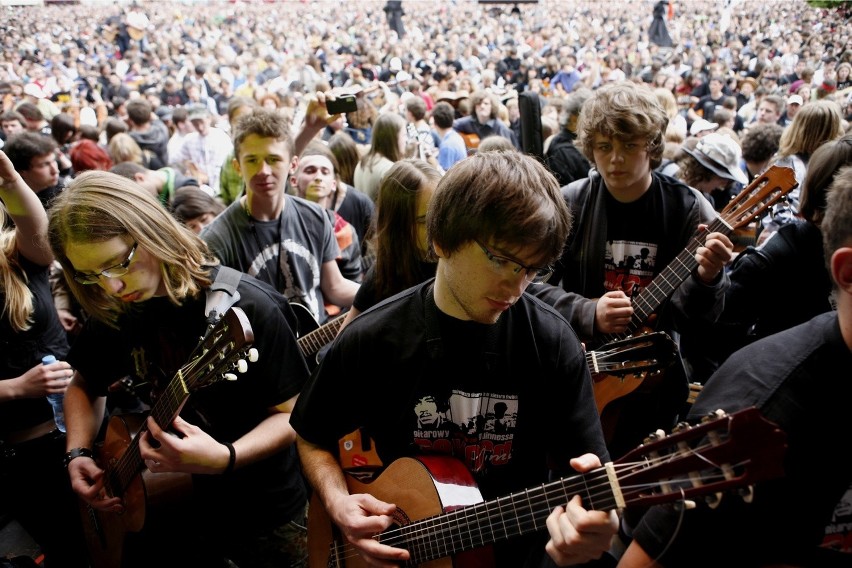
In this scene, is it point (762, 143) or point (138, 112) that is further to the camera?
point (138, 112)

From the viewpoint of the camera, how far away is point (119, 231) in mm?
2105

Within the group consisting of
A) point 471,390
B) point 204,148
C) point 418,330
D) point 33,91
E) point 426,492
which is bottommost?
point 204,148

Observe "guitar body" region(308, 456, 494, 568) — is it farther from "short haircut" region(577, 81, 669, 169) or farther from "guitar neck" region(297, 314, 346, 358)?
"short haircut" region(577, 81, 669, 169)

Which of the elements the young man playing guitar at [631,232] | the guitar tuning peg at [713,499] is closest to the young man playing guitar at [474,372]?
the guitar tuning peg at [713,499]

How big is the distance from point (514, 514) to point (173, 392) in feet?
3.92

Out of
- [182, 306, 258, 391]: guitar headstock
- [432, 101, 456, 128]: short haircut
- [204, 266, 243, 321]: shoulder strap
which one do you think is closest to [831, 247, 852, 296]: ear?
[182, 306, 258, 391]: guitar headstock

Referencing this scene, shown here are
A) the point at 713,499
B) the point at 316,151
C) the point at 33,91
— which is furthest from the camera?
the point at 33,91

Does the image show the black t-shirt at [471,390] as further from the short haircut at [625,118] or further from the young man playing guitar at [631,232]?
the short haircut at [625,118]

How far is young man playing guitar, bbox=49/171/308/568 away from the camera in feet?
6.91

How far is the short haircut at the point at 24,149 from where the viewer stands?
383cm

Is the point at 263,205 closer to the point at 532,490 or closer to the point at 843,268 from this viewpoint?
the point at 532,490

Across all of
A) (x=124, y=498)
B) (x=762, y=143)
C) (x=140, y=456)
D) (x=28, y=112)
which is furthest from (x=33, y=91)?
(x=762, y=143)

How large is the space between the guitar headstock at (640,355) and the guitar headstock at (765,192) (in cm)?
82

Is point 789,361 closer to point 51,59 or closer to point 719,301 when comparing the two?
point 719,301
